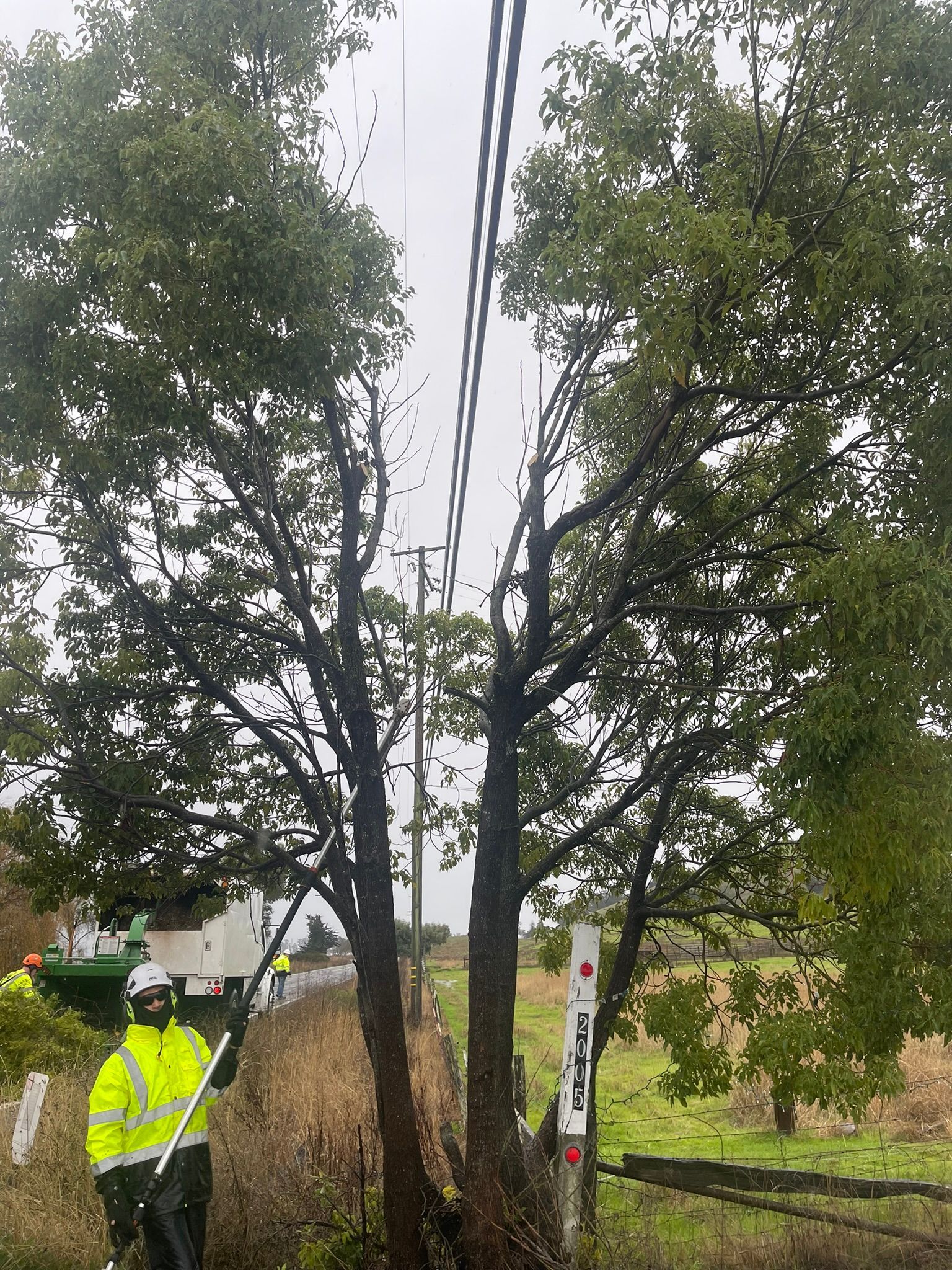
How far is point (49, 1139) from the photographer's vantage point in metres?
7.97

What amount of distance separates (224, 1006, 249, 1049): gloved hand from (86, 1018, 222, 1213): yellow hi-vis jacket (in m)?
0.29

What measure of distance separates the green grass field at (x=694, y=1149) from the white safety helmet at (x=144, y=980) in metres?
2.85

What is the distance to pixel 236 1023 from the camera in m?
6.04

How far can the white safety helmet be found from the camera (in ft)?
18.2

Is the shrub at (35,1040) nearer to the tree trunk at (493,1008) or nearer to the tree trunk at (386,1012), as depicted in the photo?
the tree trunk at (386,1012)

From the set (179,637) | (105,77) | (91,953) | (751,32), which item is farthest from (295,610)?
(91,953)

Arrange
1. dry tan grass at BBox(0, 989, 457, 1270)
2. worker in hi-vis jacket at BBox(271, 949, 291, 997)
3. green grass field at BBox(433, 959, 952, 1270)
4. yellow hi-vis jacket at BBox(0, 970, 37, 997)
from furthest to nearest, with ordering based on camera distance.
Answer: worker in hi-vis jacket at BBox(271, 949, 291, 997) < yellow hi-vis jacket at BBox(0, 970, 37, 997) < green grass field at BBox(433, 959, 952, 1270) < dry tan grass at BBox(0, 989, 457, 1270)

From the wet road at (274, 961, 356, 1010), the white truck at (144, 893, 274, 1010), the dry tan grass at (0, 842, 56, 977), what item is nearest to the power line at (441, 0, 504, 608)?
the white truck at (144, 893, 274, 1010)

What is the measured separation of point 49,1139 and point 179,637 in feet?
13.1

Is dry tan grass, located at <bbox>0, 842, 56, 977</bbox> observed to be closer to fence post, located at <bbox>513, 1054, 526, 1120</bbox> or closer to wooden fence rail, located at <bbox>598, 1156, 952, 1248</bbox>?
fence post, located at <bbox>513, 1054, 526, 1120</bbox>

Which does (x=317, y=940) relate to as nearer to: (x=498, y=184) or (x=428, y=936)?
(x=428, y=936)

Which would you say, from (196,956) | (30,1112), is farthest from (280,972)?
(30,1112)

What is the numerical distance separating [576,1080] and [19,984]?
33.1 feet

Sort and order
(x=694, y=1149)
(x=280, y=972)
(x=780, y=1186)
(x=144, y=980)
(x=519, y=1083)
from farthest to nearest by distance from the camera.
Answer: (x=280, y=972), (x=694, y=1149), (x=519, y=1083), (x=780, y=1186), (x=144, y=980)
